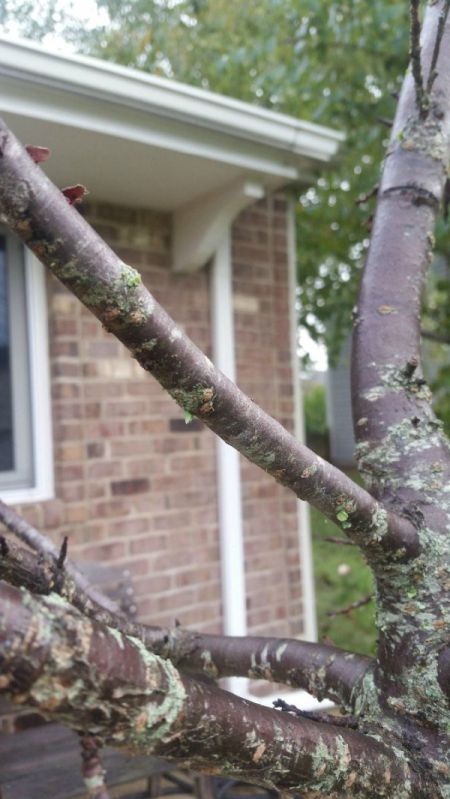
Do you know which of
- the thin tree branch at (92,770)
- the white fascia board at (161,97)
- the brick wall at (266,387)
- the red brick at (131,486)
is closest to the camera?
the thin tree branch at (92,770)

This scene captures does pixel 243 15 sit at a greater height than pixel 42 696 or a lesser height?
greater

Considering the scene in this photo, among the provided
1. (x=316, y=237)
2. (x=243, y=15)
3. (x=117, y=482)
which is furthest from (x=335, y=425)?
(x=117, y=482)

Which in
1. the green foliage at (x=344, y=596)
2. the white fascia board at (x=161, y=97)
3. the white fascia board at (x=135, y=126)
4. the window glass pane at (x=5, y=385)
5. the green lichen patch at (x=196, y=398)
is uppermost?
the white fascia board at (x=161, y=97)

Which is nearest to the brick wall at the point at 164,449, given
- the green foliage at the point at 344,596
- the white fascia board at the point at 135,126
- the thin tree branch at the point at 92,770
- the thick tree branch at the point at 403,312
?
the white fascia board at the point at 135,126

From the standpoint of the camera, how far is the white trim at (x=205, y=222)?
3635mm

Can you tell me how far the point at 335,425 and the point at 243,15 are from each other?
12820 mm

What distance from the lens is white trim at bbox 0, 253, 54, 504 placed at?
3.39 m

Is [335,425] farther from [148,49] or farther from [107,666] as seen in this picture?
[107,666]

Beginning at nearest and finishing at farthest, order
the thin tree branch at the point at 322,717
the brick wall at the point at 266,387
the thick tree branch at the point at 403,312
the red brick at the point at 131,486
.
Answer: the thin tree branch at the point at 322,717 → the thick tree branch at the point at 403,312 → the red brick at the point at 131,486 → the brick wall at the point at 266,387

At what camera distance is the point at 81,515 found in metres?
3.45

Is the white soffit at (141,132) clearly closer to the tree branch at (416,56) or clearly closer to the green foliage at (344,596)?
the tree branch at (416,56)

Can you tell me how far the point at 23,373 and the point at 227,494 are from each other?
1.17 m

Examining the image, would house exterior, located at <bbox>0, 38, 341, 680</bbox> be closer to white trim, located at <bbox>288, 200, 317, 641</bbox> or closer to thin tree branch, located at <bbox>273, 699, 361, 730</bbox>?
white trim, located at <bbox>288, 200, 317, 641</bbox>

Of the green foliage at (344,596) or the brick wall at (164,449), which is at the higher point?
the brick wall at (164,449)
